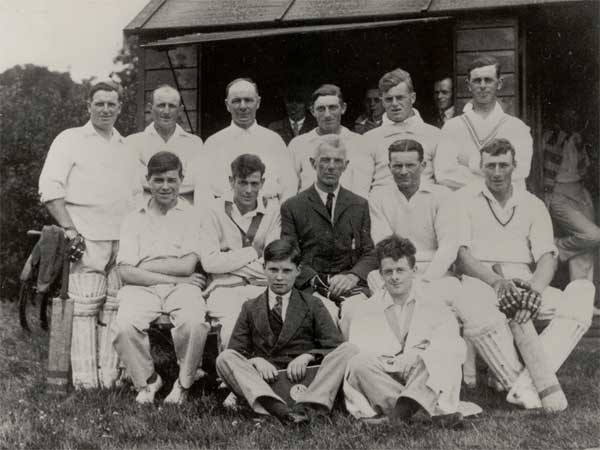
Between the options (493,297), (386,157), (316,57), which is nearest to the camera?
Result: (493,297)

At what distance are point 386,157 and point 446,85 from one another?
1.51m

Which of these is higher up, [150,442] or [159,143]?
[159,143]

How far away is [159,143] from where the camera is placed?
605 cm

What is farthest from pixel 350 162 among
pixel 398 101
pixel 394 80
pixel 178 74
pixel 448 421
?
pixel 178 74

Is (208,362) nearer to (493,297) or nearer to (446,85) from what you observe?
(493,297)

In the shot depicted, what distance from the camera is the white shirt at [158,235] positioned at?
532 centimetres

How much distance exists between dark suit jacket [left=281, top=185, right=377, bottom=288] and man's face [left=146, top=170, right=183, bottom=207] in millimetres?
739

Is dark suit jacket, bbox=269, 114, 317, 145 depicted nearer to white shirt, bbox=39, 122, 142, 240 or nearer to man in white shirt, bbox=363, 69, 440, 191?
man in white shirt, bbox=363, 69, 440, 191

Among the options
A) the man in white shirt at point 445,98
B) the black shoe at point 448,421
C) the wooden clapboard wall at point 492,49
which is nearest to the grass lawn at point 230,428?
the black shoe at point 448,421

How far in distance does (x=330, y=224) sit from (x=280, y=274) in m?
0.79

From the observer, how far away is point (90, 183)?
575 centimetres

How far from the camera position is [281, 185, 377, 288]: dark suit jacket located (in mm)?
5285

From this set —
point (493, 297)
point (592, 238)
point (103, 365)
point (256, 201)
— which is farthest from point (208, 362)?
point (592, 238)

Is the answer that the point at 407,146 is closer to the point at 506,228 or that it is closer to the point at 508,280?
the point at 506,228
